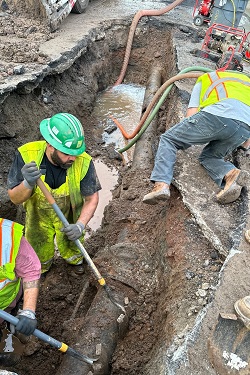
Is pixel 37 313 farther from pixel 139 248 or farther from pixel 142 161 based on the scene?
pixel 142 161

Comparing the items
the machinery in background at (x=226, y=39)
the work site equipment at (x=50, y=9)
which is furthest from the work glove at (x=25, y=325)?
the work site equipment at (x=50, y=9)

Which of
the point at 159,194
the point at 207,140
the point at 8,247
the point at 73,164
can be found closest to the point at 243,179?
the point at 207,140

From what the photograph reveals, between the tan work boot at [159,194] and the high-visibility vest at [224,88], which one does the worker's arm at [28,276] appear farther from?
the high-visibility vest at [224,88]

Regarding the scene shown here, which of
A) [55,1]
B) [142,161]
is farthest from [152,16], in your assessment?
[142,161]

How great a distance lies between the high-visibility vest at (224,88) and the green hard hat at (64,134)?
1.72m

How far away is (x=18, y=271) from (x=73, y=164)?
1.11 meters

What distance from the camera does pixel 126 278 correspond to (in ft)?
12.4

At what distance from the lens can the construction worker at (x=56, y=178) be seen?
3166 millimetres

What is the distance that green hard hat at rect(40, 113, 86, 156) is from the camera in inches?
124

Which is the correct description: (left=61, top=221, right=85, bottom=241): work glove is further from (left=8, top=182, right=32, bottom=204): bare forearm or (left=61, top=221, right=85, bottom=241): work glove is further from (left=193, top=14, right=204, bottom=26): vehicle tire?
(left=193, top=14, right=204, bottom=26): vehicle tire

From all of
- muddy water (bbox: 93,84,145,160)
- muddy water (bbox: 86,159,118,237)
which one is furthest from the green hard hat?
muddy water (bbox: 93,84,145,160)

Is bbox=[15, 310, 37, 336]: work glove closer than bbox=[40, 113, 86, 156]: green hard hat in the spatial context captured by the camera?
Yes

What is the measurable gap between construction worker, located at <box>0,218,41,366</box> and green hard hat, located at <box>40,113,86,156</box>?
2.77ft

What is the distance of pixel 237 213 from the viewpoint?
3973 millimetres
